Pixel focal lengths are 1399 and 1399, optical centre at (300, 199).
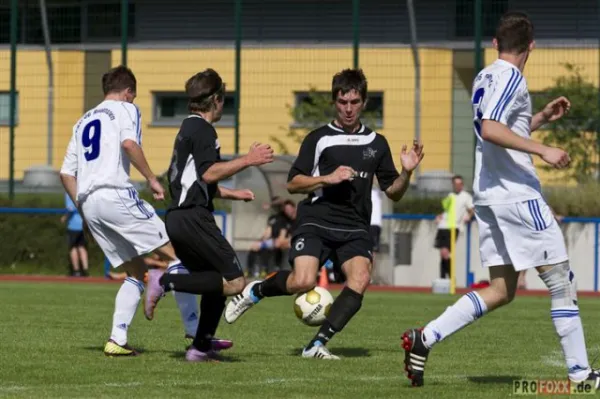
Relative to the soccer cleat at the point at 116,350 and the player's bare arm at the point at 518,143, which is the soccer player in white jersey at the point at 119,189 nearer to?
the soccer cleat at the point at 116,350

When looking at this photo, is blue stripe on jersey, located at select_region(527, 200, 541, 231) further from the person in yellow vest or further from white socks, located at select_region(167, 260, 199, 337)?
the person in yellow vest

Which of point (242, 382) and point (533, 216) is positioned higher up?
point (533, 216)

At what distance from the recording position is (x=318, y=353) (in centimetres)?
971

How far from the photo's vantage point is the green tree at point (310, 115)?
2572 cm

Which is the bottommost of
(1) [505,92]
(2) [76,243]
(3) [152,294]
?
(2) [76,243]

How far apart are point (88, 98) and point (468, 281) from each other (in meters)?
7.84

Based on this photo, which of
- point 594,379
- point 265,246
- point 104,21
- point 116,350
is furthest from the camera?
point 104,21

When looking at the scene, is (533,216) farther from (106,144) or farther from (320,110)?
(320,110)

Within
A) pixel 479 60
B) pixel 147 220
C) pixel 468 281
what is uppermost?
pixel 479 60

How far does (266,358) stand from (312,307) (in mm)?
719

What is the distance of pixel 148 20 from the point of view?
99.9ft

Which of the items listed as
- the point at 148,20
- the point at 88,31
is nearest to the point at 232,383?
the point at 88,31

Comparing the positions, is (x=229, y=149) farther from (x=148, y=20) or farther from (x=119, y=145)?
(x=119, y=145)

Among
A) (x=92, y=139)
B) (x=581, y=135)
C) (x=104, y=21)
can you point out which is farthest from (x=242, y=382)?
(x=104, y=21)
